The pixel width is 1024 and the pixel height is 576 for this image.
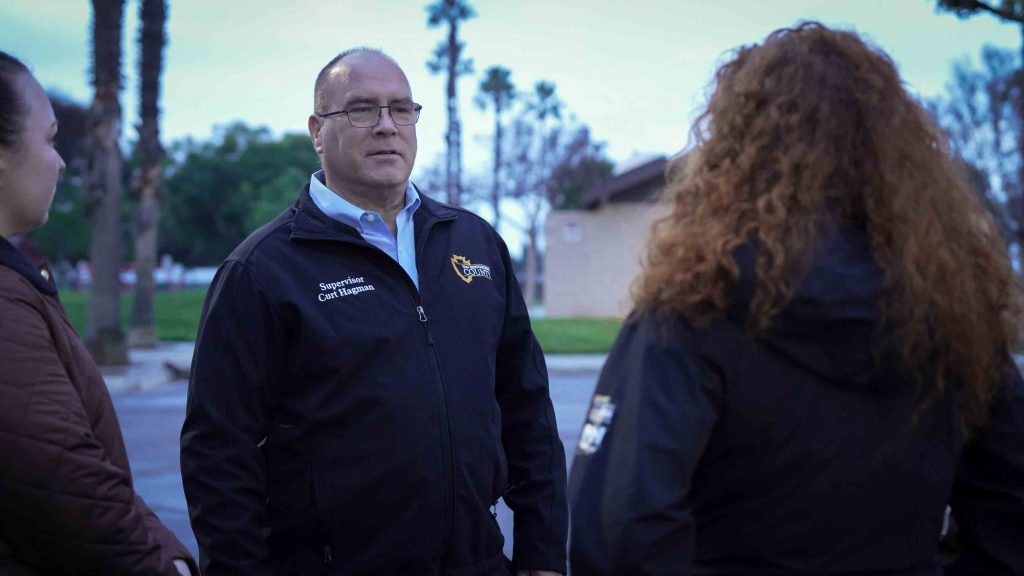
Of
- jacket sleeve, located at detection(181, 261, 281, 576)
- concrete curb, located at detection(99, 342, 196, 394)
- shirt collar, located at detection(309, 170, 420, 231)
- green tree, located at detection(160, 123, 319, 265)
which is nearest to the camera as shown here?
jacket sleeve, located at detection(181, 261, 281, 576)

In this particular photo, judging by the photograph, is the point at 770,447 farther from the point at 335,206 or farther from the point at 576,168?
the point at 576,168

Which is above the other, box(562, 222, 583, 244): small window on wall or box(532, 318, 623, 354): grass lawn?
box(562, 222, 583, 244): small window on wall

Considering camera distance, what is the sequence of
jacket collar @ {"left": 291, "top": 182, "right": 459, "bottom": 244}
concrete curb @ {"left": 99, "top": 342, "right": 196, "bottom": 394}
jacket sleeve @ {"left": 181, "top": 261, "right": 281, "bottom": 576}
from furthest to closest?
concrete curb @ {"left": 99, "top": 342, "right": 196, "bottom": 394} → jacket collar @ {"left": 291, "top": 182, "right": 459, "bottom": 244} → jacket sleeve @ {"left": 181, "top": 261, "right": 281, "bottom": 576}

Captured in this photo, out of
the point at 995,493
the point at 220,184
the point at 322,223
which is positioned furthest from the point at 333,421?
the point at 220,184

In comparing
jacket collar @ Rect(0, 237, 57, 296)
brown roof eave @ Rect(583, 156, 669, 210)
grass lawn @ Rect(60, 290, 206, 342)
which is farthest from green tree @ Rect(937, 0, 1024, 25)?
brown roof eave @ Rect(583, 156, 669, 210)

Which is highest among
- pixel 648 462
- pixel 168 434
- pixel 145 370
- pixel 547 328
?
pixel 648 462

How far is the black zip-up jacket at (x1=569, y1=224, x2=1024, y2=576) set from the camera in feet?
5.99

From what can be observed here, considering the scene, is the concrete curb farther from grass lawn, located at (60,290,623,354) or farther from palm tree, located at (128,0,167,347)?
grass lawn, located at (60,290,623,354)

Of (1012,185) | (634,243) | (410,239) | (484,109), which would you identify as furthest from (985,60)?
(410,239)

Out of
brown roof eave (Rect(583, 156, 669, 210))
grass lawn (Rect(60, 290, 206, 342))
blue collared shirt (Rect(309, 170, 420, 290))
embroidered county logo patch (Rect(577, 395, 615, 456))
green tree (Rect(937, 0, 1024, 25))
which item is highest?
green tree (Rect(937, 0, 1024, 25))

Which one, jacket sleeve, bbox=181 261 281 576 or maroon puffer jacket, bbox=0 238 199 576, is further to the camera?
jacket sleeve, bbox=181 261 281 576

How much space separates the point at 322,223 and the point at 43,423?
98 centimetres

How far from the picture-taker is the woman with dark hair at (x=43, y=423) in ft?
6.57

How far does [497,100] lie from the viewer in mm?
46969
